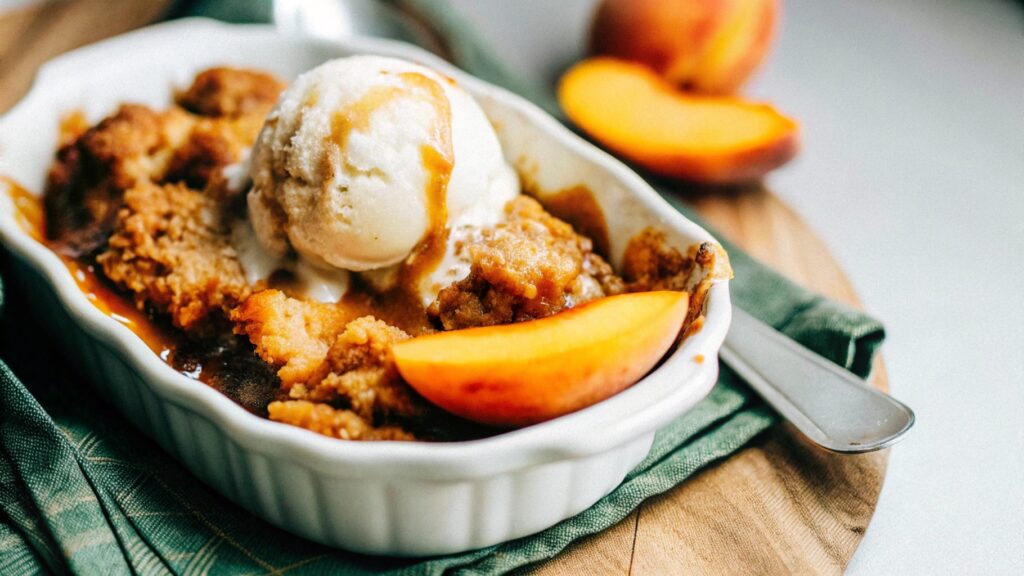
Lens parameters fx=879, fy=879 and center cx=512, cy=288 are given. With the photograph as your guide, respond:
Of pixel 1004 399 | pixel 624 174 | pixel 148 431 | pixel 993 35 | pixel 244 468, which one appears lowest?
pixel 148 431

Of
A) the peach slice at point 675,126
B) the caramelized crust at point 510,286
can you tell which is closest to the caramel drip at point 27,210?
the caramelized crust at point 510,286

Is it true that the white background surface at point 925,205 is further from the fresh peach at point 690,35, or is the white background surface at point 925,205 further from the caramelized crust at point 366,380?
the caramelized crust at point 366,380

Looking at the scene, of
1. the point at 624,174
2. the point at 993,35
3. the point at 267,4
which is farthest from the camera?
the point at 993,35

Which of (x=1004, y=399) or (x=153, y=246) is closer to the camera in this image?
(x=153, y=246)

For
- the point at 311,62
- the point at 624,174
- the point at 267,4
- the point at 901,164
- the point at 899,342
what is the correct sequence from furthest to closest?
the point at 901,164 → the point at 267,4 → the point at 311,62 → the point at 899,342 → the point at 624,174

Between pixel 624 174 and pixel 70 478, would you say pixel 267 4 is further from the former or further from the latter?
pixel 70 478

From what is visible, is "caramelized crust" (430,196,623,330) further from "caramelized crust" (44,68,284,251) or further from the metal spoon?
"caramelized crust" (44,68,284,251)

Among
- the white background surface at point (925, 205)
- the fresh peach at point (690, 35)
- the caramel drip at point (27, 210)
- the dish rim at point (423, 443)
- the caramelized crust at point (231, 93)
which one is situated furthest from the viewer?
the fresh peach at point (690, 35)

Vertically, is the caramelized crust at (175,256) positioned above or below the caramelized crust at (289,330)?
below

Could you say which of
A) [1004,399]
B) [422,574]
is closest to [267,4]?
[422,574]
